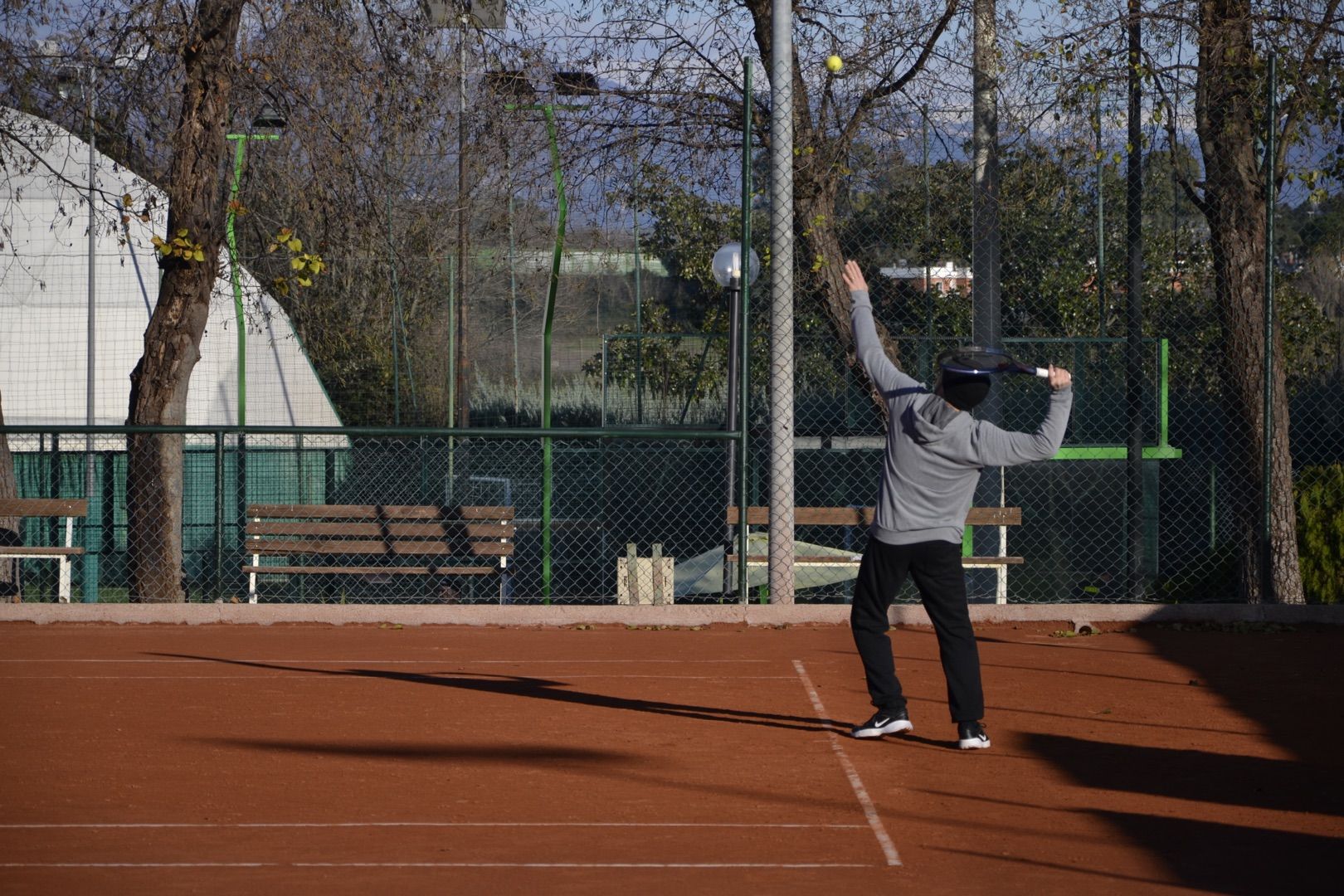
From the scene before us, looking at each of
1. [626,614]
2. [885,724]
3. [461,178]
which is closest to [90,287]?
[461,178]

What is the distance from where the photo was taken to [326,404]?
53.8ft

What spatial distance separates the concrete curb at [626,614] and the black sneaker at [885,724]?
3670 mm

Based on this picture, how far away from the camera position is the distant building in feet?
42.3

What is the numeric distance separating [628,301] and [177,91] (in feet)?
14.9

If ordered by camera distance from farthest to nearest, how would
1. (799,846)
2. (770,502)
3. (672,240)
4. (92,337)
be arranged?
(92,337) → (672,240) → (770,502) → (799,846)

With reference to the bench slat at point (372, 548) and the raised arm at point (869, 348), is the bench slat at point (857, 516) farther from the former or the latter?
the raised arm at point (869, 348)

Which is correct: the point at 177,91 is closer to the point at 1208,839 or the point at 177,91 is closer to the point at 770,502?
the point at 770,502

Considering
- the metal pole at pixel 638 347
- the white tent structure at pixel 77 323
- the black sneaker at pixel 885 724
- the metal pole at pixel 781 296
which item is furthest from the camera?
the white tent structure at pixel 77 323

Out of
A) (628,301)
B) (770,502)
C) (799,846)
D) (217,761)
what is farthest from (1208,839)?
(628,301)

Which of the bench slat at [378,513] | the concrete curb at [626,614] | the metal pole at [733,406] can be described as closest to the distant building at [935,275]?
the metal pole at [733,406]

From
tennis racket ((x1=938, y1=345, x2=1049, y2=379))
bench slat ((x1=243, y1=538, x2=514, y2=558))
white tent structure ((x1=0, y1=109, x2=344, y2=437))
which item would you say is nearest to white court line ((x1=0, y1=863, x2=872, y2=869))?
tennis racket ((x1=938, y1=345, x2=1049, y2=379))

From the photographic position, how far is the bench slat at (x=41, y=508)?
12438 millimetres

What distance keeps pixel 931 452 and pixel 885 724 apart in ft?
4.26

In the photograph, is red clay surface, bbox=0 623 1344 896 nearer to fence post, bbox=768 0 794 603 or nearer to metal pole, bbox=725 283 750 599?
fence post, bbox=768 0 794 603
